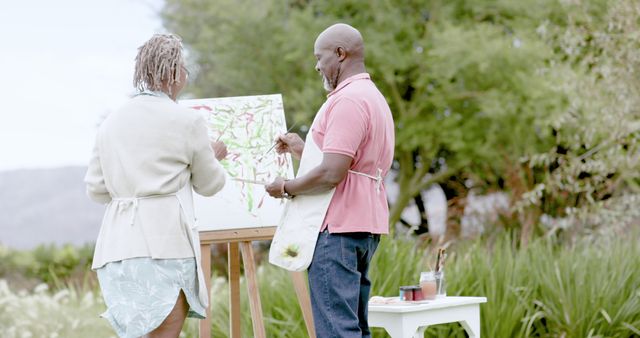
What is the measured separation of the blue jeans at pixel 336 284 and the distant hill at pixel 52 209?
14.3 metres

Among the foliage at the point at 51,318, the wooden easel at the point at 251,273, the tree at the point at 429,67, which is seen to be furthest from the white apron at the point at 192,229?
the tree at the point at 429,67

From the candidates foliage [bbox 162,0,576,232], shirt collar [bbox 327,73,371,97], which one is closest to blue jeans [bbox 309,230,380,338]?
shirt collar [bbox 327,73,371,97]

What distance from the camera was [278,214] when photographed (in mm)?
4066

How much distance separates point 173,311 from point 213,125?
138cm

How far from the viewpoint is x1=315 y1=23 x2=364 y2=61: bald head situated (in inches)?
124

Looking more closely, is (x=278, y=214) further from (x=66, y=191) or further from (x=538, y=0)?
(x=66, y=191)

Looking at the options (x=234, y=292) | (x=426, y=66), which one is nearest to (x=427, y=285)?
(x=234, y=292)

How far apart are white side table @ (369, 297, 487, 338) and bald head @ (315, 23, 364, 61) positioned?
1071mm

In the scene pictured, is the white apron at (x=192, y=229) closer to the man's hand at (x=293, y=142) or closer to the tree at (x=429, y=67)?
the man's hand at (x=293, y=142)

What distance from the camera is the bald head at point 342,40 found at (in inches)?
124

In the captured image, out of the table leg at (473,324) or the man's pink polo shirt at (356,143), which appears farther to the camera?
the table leg at (473,324)

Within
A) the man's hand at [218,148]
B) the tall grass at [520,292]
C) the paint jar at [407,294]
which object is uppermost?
the man's hand at [218,148]

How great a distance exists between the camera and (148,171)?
9.53 ft

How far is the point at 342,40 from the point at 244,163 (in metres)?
1.12
